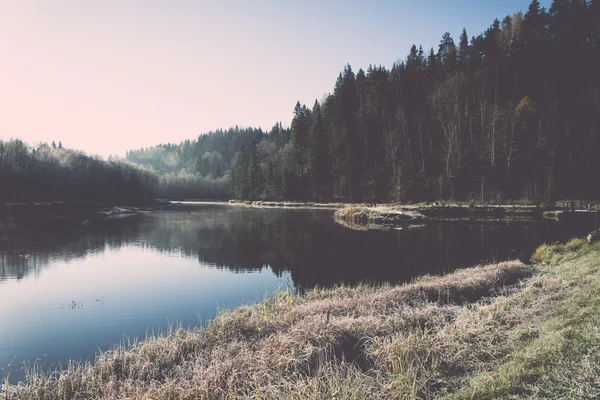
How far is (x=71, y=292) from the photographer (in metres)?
16.0

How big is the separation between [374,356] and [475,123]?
2646 inches

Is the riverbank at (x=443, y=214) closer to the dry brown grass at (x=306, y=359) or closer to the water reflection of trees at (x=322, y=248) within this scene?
the water reflection of trees at (x=322, y=248)

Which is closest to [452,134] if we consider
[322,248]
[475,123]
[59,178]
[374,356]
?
[475,123]

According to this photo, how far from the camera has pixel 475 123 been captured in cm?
6384

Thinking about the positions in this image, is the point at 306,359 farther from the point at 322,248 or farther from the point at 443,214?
the point at 443,214

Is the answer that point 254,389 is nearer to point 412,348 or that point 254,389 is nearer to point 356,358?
point 356,358

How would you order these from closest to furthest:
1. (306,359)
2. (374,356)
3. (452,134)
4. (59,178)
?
(306,359)
(374,356)
(452,134)
(59,178)

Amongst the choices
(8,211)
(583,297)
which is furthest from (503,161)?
(8,211)

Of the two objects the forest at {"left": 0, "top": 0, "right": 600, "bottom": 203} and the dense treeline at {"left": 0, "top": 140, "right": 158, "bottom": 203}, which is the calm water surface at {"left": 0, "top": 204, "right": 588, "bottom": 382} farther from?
the dense treeline at {"left": 0, "top": 140, "right": 158, "bottom": 203}

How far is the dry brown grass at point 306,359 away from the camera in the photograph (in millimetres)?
5938

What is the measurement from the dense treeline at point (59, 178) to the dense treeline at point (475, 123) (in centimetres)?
5006

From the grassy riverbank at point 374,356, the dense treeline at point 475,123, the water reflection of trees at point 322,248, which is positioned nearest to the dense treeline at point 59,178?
the dense treeline at point 475,123

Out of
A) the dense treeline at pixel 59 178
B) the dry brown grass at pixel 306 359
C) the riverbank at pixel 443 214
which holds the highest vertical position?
the dense treeline at pixel 59 178

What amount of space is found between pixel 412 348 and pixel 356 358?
1.22 m
